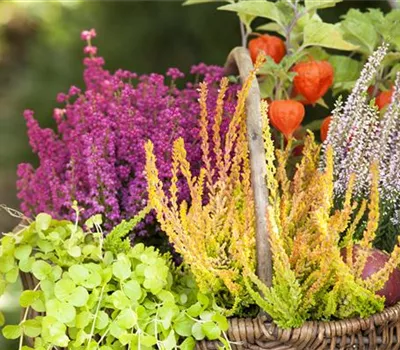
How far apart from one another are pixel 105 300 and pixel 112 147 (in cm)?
32

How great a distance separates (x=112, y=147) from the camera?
52.2 inches

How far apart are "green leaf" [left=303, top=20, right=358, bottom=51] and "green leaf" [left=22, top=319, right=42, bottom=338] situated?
0.67m

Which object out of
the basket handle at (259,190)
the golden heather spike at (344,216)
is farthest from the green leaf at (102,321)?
the golden heather spike at (344,216)

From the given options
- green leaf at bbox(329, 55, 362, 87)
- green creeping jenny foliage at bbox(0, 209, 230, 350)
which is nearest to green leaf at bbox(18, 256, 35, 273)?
green creeping jenny foliage at bbox(0, 209, 230, 350)

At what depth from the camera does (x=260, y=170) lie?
3.48ft

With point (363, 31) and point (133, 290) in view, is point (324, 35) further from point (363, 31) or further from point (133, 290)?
point (133, 290)

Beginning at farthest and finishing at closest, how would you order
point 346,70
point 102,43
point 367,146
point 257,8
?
point 102,43 → point 346,70 → point 257,8 → point 367,146

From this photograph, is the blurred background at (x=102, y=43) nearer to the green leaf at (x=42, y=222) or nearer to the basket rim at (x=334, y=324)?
the green leaf at (x=42, y=222)

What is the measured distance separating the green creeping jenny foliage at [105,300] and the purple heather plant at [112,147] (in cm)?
17

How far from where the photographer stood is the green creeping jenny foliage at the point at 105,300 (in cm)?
105

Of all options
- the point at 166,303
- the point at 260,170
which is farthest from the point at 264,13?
the point at 166,303

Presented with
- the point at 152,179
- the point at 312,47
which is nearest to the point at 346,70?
the point at 312,47

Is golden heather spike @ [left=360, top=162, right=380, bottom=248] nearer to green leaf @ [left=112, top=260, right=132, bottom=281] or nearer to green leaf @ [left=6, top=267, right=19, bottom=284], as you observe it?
green leaf @ [left=112, top=260, right=132, bottom=281]

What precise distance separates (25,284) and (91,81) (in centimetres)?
49
